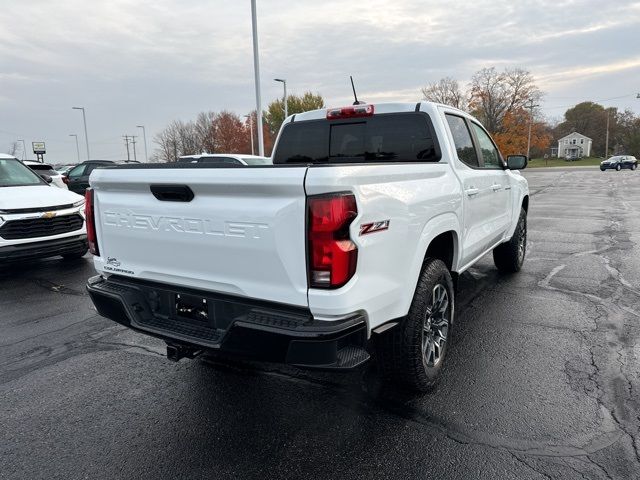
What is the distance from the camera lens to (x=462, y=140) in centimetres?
432

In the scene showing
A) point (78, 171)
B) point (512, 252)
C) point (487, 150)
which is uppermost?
point (487, 150)

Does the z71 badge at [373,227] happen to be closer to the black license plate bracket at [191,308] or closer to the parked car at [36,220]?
the black license plate bracket at [191,308]

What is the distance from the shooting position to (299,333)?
232 cm

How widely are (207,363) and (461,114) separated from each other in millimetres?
3323

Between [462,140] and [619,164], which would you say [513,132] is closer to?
[619,164]

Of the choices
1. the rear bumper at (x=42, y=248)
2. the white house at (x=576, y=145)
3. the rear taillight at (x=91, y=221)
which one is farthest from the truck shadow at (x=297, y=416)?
the white house at (x=576, y=145)

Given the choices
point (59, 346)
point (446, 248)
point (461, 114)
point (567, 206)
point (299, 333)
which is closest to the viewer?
point (299, 333)

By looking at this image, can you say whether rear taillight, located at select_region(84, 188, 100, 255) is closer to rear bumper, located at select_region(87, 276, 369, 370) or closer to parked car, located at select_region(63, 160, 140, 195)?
rear bumper, located at select_region(87, 276, 369, 370)

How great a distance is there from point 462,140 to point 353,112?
1057mm

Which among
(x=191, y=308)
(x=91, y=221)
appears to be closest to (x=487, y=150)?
(x=191, y=308)

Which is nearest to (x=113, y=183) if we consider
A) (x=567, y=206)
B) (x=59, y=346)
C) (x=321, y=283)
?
(x=321, y=283)

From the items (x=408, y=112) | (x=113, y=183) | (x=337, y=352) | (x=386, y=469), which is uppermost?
(x=408, y=112)

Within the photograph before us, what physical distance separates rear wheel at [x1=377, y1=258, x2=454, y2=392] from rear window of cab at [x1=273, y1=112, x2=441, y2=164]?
3.79 ft

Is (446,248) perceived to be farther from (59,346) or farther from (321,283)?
(59,346)
